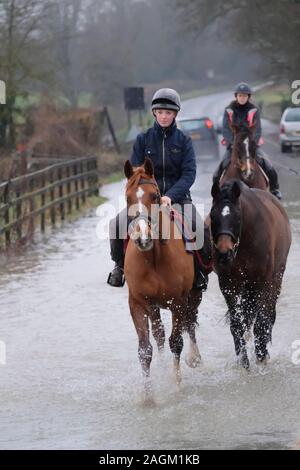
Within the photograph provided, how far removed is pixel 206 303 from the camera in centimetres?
1384

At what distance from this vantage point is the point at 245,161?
14.6 metres

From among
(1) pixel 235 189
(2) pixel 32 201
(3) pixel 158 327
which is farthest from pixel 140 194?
(2) pixel 32 201

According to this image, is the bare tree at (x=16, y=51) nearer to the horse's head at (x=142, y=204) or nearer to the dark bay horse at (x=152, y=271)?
Result: the dark bay horse at (x=152, y=271)

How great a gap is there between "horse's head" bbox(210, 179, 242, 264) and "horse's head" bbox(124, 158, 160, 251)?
3.10 ft

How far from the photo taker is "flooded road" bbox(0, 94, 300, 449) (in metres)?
8.07

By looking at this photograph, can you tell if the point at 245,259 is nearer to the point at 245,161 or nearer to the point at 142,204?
the point at 142,204

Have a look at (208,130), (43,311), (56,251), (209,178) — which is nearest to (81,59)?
(208,130)

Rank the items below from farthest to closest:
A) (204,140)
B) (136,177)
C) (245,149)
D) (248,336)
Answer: (204,140) → (245,149) → (248,336) → (136,177)

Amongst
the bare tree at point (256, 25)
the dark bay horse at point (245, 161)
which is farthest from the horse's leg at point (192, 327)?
the bare tree at point (256, 25)

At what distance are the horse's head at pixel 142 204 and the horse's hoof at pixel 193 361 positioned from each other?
180cm

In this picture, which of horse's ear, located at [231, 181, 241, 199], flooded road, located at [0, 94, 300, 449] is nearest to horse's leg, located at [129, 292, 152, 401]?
flooded road, located at [0, 94, 300, 449]

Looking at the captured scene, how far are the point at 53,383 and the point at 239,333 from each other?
173 centimetres

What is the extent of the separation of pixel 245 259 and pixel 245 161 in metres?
4.72

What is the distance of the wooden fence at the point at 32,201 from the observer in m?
20.2
